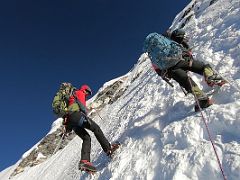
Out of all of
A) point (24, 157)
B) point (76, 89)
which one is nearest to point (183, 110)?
point (76, 89)

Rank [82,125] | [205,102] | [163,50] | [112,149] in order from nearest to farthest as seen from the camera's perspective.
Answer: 1. [205,102]
2. [163,50]
3. [82,125]
4. [112,149]

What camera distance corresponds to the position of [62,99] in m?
9.88

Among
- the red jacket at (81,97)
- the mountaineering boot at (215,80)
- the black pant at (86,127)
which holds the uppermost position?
the red jacket at (81,97)

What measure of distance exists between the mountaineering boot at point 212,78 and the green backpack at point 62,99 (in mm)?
3893

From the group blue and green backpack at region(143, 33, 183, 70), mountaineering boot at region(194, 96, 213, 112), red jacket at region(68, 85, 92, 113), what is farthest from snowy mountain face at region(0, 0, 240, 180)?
red jacket at region(68, 85, 92, 113)

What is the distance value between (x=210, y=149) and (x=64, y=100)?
4.85 meters

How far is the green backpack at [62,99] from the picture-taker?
9.63 metres

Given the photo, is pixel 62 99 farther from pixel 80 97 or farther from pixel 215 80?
pixel 215 80

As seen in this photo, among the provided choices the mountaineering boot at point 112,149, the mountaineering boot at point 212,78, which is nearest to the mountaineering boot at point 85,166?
the mountaineering boot at point 112,149

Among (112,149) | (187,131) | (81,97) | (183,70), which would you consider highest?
(81,97)

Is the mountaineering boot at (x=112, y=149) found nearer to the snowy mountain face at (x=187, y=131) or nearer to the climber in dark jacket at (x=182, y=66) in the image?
the snowy mountain face at (x=187, y=131)

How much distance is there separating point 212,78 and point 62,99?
13.9 ft

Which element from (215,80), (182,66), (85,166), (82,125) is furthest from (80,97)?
(215,80)

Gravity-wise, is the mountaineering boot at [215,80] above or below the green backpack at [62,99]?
below
